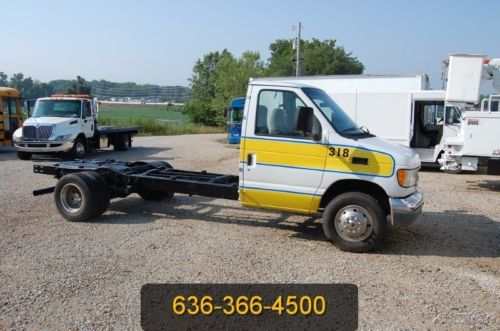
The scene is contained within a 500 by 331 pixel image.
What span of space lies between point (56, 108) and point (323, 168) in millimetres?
14453

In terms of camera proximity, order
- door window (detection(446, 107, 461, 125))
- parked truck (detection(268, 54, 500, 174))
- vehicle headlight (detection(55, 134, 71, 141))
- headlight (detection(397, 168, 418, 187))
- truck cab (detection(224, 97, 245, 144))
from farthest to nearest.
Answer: truck cab (detection(224, 97, 245, 144)) < vehicle headlight (detection(55, 134, 71, 141)) < door window (detection(446, 107, 461, 125)) < parked truck (detection(268, 54, 500, 174)) < headlight (detection(397, 168, 418, 187))

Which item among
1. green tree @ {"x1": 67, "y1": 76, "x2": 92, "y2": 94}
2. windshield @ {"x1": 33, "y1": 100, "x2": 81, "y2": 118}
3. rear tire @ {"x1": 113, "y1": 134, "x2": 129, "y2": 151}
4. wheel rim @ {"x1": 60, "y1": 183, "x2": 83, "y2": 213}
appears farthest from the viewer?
green tree @ {"x1": 67, "y1": 76, "x2": 92, "y2": 94}

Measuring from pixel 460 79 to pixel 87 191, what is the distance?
10.6 metres

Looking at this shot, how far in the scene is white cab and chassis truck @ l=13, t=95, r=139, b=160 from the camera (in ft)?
55.0

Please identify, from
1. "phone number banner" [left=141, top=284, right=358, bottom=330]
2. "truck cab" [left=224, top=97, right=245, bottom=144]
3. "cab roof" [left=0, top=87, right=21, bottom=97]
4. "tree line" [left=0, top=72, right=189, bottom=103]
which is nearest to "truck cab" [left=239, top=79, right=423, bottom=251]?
"phone number banner" [left=141, top=284, right=358, bottom=330]

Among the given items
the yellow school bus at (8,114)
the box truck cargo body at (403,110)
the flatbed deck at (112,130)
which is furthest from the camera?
the flatbed deck at (112,130)

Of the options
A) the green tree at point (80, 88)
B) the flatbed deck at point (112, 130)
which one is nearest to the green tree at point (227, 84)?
the green tree at point (80, 88)

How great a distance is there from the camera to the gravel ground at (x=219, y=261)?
14.9 ft

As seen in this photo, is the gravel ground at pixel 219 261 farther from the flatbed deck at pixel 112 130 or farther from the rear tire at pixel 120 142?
the rear tire at pixel 120 142

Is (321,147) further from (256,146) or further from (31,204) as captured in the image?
(31,204)

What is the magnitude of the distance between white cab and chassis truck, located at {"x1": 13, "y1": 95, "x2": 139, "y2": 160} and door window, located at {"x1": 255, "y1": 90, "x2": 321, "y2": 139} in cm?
1246

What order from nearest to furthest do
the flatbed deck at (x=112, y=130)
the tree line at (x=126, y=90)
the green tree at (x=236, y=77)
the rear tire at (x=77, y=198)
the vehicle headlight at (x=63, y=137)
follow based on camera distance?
the rear tire at (x=77, y=198)
the vehicle headlight at (x=63, y=137)
the flatbed deck at (x=112, y=130)
the green tree at (x=236, y=77)
the tree line at (x=126, y=90)

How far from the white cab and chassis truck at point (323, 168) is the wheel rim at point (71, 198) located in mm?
2751

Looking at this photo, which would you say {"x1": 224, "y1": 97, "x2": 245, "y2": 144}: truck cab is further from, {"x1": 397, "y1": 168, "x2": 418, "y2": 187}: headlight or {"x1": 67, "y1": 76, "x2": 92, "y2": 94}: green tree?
{"x1": 397, "y1": 168, "x2": 418, "y2": 187}: headlight
